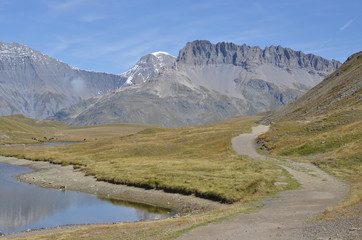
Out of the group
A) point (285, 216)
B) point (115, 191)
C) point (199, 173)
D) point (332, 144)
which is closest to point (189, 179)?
point (199, 173)

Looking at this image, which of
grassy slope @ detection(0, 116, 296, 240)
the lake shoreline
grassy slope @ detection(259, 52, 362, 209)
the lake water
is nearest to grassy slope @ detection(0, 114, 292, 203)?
grassy slope @ detection(0, 116, 296, 240)

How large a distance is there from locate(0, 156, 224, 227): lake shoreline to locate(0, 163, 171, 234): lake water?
233 cm

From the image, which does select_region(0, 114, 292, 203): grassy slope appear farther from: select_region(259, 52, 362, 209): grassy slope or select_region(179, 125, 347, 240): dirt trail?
select_region(259, 52, 362, 209): grassy slope

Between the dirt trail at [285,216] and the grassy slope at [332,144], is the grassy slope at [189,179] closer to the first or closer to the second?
the dirt trail at [285,216]

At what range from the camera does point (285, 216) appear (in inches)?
1213

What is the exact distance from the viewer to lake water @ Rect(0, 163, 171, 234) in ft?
155

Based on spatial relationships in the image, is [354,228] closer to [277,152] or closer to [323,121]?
[277,152]

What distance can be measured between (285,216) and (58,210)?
114 ft

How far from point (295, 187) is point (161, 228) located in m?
20.7

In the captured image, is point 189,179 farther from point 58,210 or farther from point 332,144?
point 332,144

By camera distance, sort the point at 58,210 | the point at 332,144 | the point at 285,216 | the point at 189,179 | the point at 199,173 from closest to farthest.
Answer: the point at 285,216
the point at 58,210
the point at 189,179
the point at 199,173
the point at 332,144

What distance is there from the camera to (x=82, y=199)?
62.1m

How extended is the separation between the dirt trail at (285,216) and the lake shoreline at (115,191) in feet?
37.4

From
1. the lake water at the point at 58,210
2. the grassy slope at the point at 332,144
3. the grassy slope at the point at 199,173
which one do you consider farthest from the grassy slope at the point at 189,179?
the lake water at the point at 58,210
